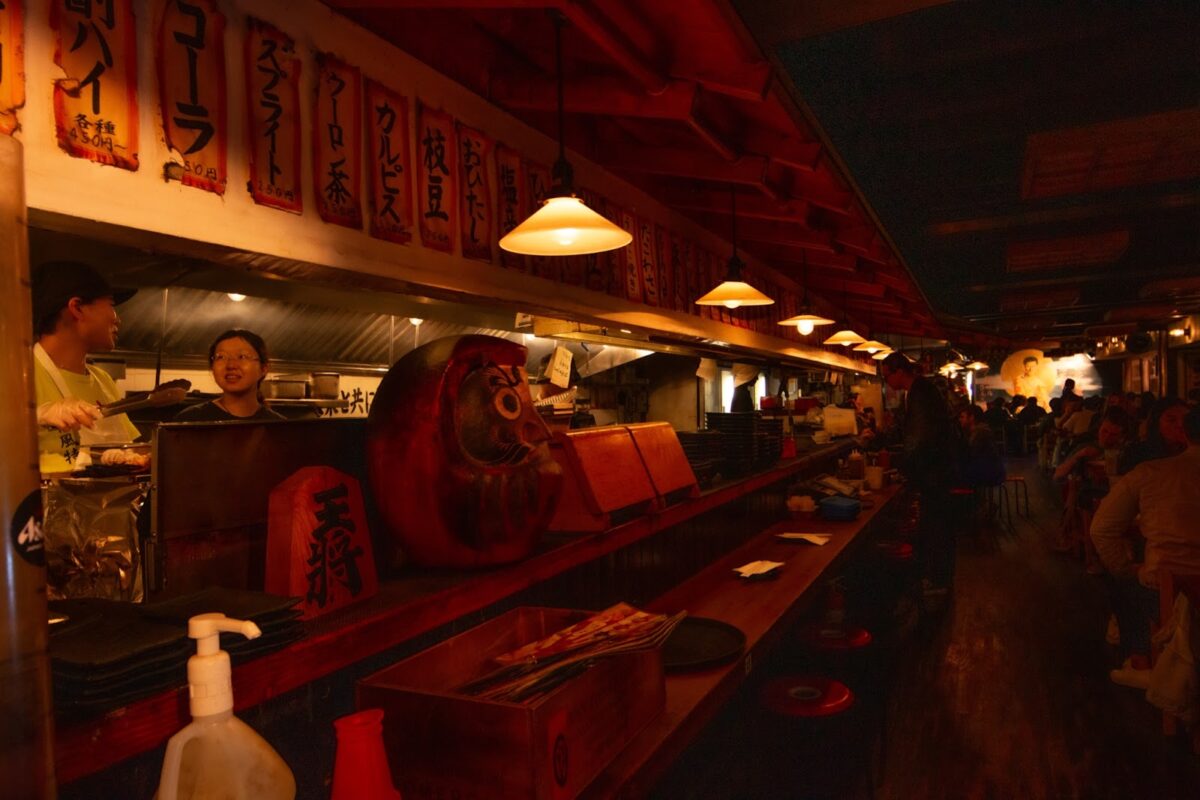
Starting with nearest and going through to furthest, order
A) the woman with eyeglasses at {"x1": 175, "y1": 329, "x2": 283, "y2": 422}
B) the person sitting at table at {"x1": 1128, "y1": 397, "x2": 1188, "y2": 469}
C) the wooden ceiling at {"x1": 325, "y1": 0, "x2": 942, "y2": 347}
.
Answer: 1. the wooden ceiling at {"x1": 325, "y1": 0, "x2": 942, "y2": 347}
2. the woman with eyeglasses at {"x1": 175, "y1": 329, "x2": 283, "y2": 422}
3. the person sitting at table at {"x1": 1128, "y1": 397, "x2": 1188, "y2": 469}

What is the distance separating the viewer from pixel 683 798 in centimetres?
312

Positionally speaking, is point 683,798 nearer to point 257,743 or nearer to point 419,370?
point 419,370

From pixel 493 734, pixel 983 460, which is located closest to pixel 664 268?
pixel 493 734

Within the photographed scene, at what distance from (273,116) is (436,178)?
0.73m

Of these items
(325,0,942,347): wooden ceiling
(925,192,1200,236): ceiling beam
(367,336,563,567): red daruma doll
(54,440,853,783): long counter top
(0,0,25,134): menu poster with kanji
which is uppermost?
(925,192,1200,236): ceiling beam

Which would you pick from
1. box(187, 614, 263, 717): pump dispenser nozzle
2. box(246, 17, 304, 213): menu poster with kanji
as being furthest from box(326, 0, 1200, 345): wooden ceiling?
box(187, 614, 263, 717): pump dispenser nozzle

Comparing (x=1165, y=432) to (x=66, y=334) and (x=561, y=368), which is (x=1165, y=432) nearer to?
(x=561, y=368)

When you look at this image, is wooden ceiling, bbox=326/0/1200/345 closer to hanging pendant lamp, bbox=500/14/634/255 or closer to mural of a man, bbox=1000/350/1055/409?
hanging pendant lamp, bbox=500/14/634/255

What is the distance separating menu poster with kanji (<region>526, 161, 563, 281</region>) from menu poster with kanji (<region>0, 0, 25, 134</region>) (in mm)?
2009

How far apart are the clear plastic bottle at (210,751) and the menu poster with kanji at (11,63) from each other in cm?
121

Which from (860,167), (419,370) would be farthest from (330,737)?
(860,167)

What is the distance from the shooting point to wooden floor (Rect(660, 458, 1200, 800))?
3.78m

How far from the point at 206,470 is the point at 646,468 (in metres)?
1.74

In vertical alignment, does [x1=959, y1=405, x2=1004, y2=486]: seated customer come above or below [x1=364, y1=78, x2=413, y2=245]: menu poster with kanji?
below
